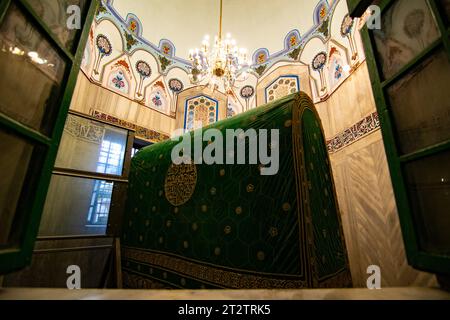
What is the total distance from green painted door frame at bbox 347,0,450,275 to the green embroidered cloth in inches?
15.9

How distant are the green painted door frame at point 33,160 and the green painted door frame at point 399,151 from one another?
150 cm

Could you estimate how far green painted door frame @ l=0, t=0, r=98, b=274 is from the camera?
0.70 meters

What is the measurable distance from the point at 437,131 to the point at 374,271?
2.36 m

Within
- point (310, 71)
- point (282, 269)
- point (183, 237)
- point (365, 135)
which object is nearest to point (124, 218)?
point (183, 237)

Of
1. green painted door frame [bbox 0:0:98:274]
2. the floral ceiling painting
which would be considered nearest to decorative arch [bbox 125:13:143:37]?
the floral ceiling painting

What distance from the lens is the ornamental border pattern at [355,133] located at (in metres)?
2.52

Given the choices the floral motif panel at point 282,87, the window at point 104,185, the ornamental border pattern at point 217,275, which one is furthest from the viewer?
the floral motif panel at point 282,87

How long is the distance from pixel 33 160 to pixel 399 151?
158 cm

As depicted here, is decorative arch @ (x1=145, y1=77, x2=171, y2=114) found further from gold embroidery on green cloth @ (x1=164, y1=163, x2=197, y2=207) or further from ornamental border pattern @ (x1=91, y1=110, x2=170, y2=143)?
gold embroidery on green cloth @ (x1=164, y1=163, x2=197, y2=207)

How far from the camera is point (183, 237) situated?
1659 millimetres

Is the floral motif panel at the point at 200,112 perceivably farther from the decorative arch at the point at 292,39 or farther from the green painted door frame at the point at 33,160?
the green painted door frame at the point at 33,160

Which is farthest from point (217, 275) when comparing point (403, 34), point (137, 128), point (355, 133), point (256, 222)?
point (137, 128)

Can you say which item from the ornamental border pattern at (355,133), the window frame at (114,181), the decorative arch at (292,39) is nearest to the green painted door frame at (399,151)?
the ornamental border pattern at (355,133)

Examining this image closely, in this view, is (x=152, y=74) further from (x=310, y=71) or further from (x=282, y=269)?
(x=282, y=269)
